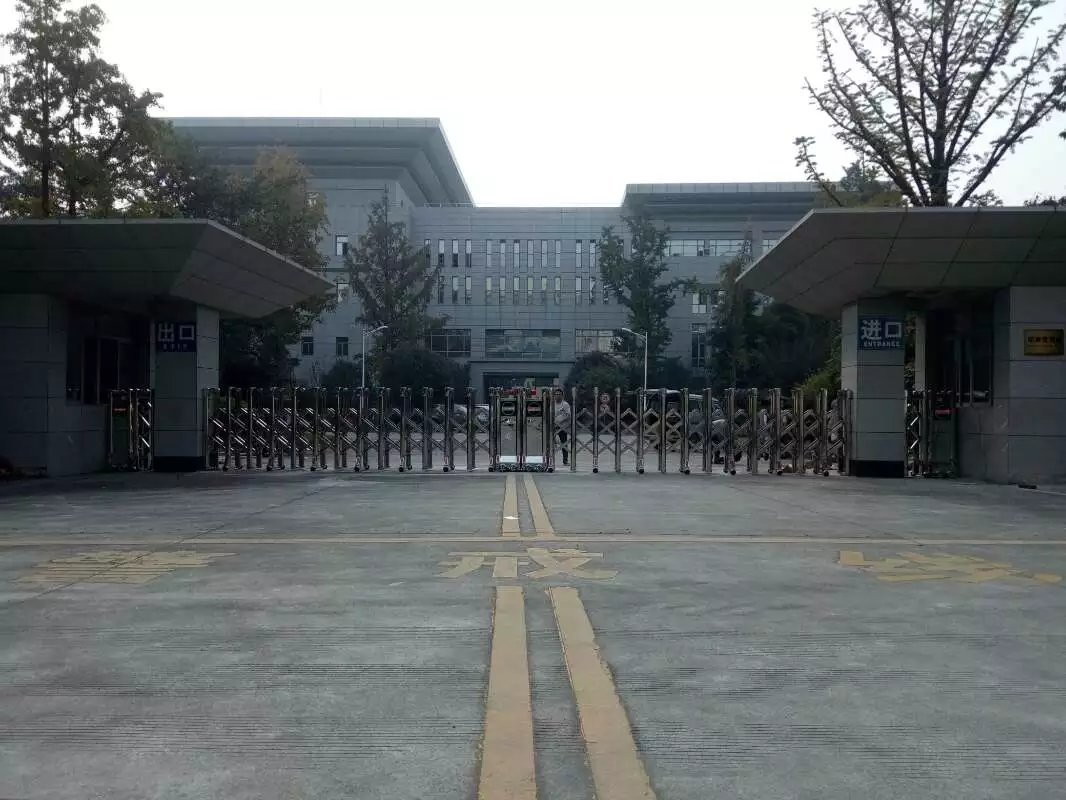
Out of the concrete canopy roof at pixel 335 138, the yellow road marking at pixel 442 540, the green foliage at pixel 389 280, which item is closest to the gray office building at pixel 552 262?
the concrete canopy roof at pixel 335 138

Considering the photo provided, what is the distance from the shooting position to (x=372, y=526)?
31.8 ft

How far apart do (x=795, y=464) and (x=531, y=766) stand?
16.0m

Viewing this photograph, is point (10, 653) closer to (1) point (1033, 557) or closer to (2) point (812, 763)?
(2) point (812, 763)

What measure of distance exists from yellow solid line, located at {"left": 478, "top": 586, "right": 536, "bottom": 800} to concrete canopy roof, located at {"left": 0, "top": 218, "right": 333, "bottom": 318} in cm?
1216

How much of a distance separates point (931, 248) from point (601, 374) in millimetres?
44927

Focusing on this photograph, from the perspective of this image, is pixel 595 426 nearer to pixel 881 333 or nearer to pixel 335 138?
pixel 881 333

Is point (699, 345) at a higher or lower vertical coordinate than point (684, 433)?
higher

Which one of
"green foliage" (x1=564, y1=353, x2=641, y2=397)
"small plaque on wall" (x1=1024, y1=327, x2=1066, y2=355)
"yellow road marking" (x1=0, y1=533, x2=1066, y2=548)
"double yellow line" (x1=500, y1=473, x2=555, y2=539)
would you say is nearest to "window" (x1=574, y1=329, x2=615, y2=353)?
"green foliage" (x1=564, y1=353, x2=641, y2=397)

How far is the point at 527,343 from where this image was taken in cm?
7650

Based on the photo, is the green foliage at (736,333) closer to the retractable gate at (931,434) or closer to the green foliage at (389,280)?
the green foliage at (389,280)

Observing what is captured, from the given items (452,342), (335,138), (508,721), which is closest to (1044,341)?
(508,721)

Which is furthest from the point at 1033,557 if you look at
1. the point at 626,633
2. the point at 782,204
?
the point at 782,204

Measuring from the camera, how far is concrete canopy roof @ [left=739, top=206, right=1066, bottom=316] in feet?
49.1

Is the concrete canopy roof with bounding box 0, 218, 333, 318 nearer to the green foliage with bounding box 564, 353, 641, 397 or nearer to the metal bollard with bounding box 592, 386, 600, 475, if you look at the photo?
the metal bollard with bounding box 592, 386, 600, 475
